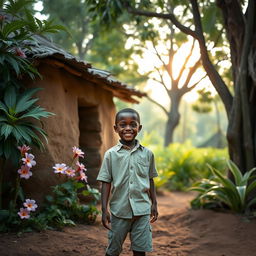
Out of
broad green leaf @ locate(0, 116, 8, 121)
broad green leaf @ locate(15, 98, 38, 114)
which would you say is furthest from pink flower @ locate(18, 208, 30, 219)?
Result: broad green leaf @ locate(15, 98, 38, 114)

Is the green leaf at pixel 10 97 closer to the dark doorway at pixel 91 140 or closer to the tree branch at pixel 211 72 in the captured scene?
the dark doorway at pixel 91 140

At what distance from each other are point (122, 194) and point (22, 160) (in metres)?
1.56

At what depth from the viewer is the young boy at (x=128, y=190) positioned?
2840 mm

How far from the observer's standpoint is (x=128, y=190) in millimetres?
2869

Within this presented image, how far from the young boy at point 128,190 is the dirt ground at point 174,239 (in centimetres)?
103

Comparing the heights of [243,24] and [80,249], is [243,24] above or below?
above

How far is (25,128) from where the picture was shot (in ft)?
12.7

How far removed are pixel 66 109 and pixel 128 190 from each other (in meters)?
2.53

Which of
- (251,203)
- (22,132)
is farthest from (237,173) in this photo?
(22,132)

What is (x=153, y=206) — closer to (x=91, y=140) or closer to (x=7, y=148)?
(x=7, y=148)

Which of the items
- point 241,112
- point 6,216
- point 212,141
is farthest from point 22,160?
point 212,141

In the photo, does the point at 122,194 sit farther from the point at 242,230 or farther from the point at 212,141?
the point at 212,141

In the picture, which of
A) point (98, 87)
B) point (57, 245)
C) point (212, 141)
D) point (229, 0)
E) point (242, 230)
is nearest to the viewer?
point (57, 245)

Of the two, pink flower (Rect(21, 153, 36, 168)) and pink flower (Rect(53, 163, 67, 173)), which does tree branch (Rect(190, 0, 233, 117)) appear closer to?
pink flower (Rect(53, 163, 67, 173))
